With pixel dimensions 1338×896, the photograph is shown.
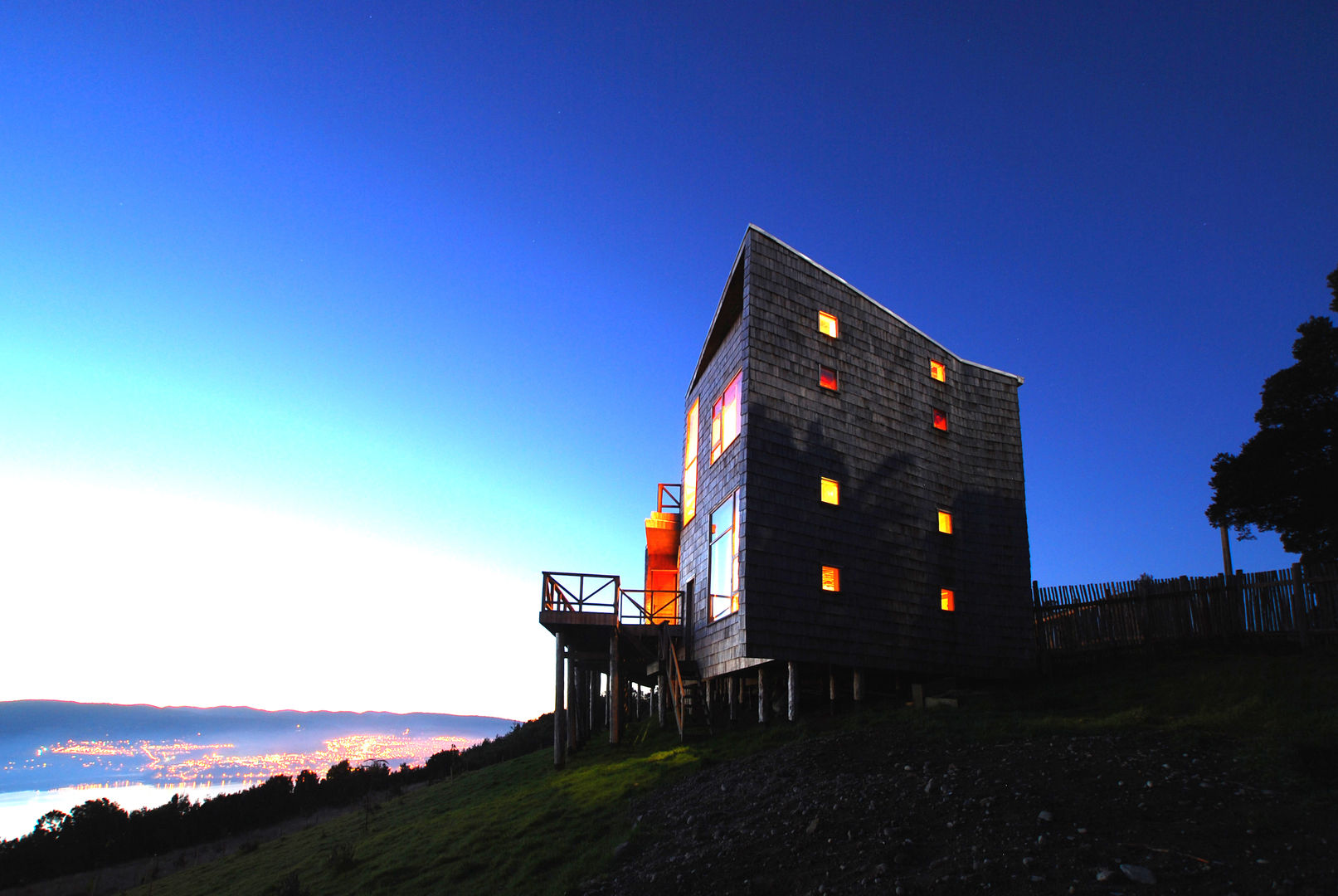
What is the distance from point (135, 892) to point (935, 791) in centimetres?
2291

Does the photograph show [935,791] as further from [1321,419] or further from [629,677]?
[629,677]

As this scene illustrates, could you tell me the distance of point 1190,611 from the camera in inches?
770

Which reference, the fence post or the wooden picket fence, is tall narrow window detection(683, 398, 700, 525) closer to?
the wooden picket fence

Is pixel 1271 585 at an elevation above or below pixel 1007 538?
below

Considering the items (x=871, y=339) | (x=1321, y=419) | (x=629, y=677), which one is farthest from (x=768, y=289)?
(x=629, y=677)

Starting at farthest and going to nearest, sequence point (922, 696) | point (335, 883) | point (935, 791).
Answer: point (922, 696) → point (335, 883) → point (935, 791)

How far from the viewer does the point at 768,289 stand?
20.0 m

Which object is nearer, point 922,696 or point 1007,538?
point 922,696

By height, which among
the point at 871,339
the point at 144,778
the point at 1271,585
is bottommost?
the point at 144,778

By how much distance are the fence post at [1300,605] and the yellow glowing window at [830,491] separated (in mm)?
9441

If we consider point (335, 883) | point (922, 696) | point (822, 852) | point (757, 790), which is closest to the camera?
point (822, 852)

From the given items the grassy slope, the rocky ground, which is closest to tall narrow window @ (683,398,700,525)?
the grassy slope

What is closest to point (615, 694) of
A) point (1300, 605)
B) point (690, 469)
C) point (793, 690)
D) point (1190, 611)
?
point (793, 690)

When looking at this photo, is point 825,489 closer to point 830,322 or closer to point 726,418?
point 726,418
